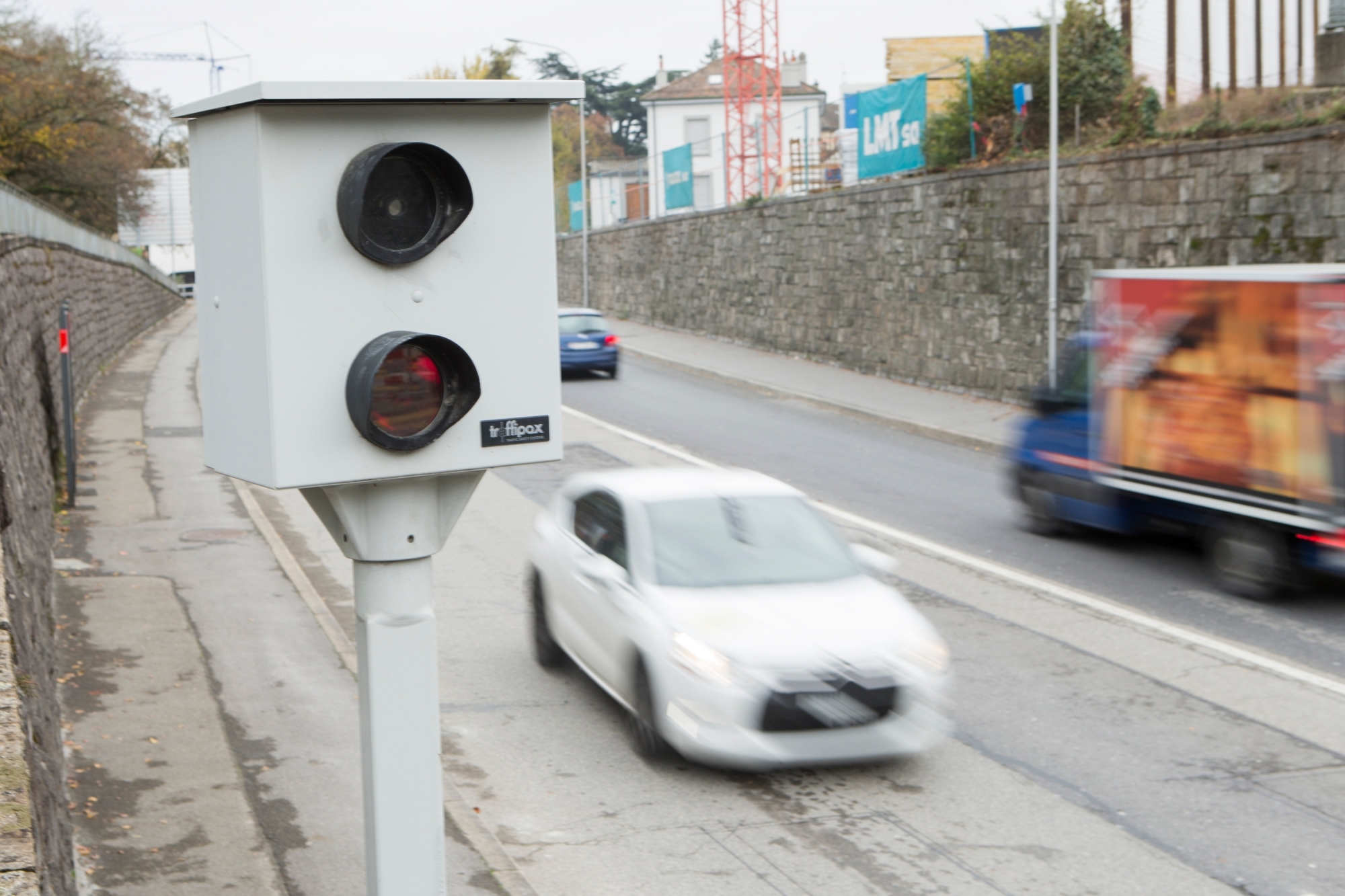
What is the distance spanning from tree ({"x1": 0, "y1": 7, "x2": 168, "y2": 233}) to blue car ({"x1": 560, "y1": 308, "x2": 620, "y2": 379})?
765 inches

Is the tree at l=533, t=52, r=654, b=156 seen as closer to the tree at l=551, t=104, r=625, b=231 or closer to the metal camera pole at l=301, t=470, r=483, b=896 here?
the tree at l=551, t=104, r=625, b=231

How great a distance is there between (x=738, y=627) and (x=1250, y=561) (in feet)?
19.3

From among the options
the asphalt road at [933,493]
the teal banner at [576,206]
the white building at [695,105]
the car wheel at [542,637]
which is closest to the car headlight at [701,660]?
the car wheel at [542,637]

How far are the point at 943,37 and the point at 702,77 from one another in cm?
3055

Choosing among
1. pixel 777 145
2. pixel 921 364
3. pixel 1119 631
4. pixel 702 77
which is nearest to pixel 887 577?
pixel 1119 631

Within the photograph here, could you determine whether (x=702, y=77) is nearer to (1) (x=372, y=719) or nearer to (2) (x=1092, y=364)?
(2) (x=1092, y=364)

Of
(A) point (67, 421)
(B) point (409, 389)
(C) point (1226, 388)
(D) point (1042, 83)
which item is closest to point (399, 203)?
(B) point (409, 389)

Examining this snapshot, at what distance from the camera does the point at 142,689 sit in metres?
8.47

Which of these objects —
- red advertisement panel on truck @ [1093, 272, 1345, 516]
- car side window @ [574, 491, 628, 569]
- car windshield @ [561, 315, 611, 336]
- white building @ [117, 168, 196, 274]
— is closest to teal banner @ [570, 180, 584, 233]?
car windshield @ [561, 315, 611, 336]

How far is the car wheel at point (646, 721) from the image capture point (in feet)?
24.4

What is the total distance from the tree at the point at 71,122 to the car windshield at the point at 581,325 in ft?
63.4

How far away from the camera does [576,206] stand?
4969 centimetres

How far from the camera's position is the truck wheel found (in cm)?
1080

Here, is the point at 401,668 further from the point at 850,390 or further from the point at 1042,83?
the point at 1042,83
